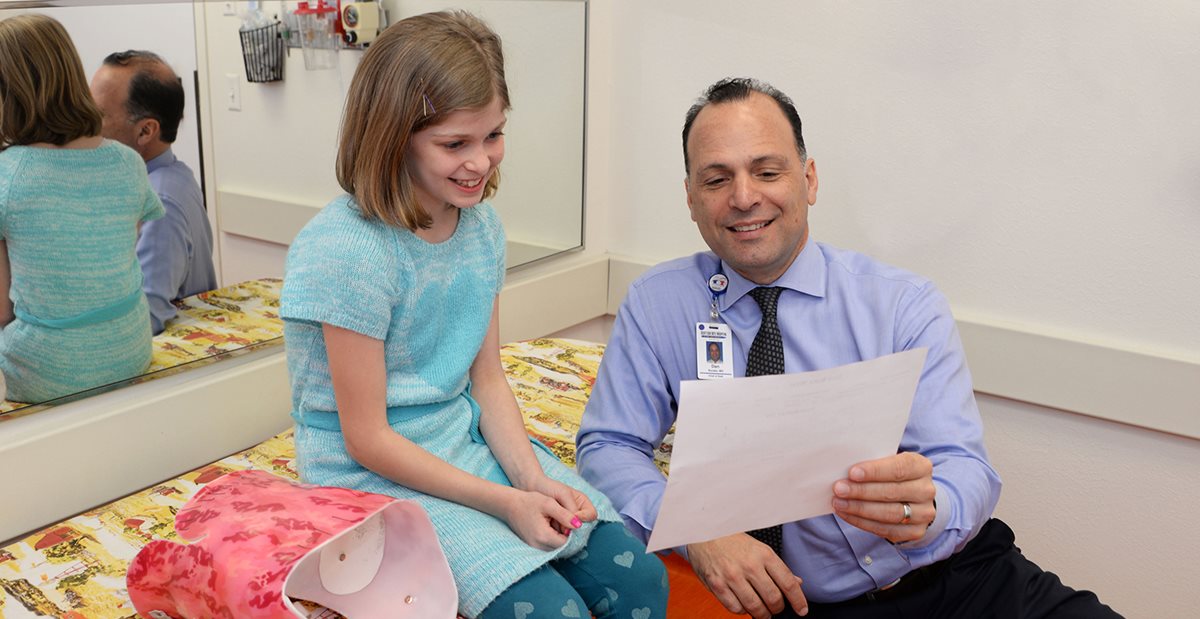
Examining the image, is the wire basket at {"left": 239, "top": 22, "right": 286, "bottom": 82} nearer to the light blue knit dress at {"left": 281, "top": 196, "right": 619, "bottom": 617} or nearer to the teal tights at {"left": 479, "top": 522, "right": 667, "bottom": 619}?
the light blue knit dress at {"left": 281, "top": 196, "right": 619, "bottom": 617}

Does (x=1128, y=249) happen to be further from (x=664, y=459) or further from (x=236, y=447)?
(x=236, y=447)

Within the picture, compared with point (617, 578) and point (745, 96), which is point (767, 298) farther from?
point (617, 578)

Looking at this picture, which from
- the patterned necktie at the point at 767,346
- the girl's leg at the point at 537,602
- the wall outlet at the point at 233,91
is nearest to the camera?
the girl's leg at the point at 537,602

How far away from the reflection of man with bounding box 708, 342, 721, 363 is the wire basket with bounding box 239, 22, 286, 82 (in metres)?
1.24

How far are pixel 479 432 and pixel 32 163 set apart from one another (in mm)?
971

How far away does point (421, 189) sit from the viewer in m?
1.82

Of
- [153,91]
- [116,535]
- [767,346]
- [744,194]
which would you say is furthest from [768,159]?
[116,535]

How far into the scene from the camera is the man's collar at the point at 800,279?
2084mm

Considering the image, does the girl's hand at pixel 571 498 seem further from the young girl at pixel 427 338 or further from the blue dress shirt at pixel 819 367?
the blue dress shirt at pixel 819 367

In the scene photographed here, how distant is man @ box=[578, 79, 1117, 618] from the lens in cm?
190

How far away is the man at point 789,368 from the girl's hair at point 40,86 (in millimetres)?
1124

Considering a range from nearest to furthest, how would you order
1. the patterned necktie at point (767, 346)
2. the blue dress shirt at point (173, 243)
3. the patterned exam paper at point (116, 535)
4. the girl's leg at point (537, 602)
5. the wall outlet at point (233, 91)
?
the girl's leg at point (537, 602)
the patterned exam paper at point (116, 535)
the patterned necktie at point (767, 346)
the blue dress shirt at point (173, 243)
the wall outlet at point (233, 91)

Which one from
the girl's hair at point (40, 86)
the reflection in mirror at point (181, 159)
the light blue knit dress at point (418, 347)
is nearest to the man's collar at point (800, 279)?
the light blue knit dress at point (418, 347)

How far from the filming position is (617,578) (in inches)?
69.5
